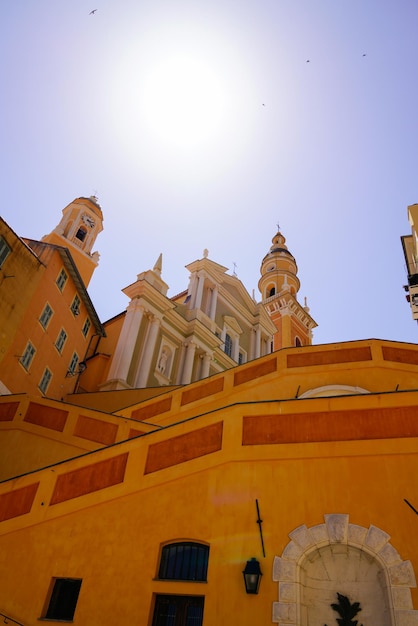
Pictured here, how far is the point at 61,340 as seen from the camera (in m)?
23.2

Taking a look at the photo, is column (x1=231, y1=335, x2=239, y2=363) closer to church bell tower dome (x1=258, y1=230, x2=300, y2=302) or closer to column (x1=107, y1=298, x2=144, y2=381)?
column (x1=107, y1=298, x2=144, y2=381)

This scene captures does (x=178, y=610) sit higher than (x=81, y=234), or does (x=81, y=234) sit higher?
(x=81, y=234)

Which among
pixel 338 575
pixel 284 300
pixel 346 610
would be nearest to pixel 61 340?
pixel 338 575

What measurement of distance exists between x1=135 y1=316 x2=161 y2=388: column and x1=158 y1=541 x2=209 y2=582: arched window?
17.1 m

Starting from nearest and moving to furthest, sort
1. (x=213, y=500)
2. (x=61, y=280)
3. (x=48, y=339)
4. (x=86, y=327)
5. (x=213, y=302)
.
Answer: (x=213, y=500) → (x=48, y=339) → (x=61, y=280) → (x=86, y=327) → (x=213, y=302)

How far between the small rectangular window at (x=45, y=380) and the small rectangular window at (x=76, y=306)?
3863 mm

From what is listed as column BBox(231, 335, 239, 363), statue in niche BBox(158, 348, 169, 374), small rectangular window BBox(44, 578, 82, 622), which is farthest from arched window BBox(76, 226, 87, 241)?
small rectangular window BBox(44, 578, 82, 622)

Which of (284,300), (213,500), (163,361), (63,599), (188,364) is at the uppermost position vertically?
(284,300)

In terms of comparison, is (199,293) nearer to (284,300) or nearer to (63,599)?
(284,300)

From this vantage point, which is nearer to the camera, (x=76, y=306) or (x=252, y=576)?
(x=252, y=576)

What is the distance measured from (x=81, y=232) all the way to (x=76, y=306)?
46.4 ft

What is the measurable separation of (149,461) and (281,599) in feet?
11.8

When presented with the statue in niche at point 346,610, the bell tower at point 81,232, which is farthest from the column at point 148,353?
the statue in niche at point 346,610

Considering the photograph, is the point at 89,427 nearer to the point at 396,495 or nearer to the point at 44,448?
the point at 44,448
